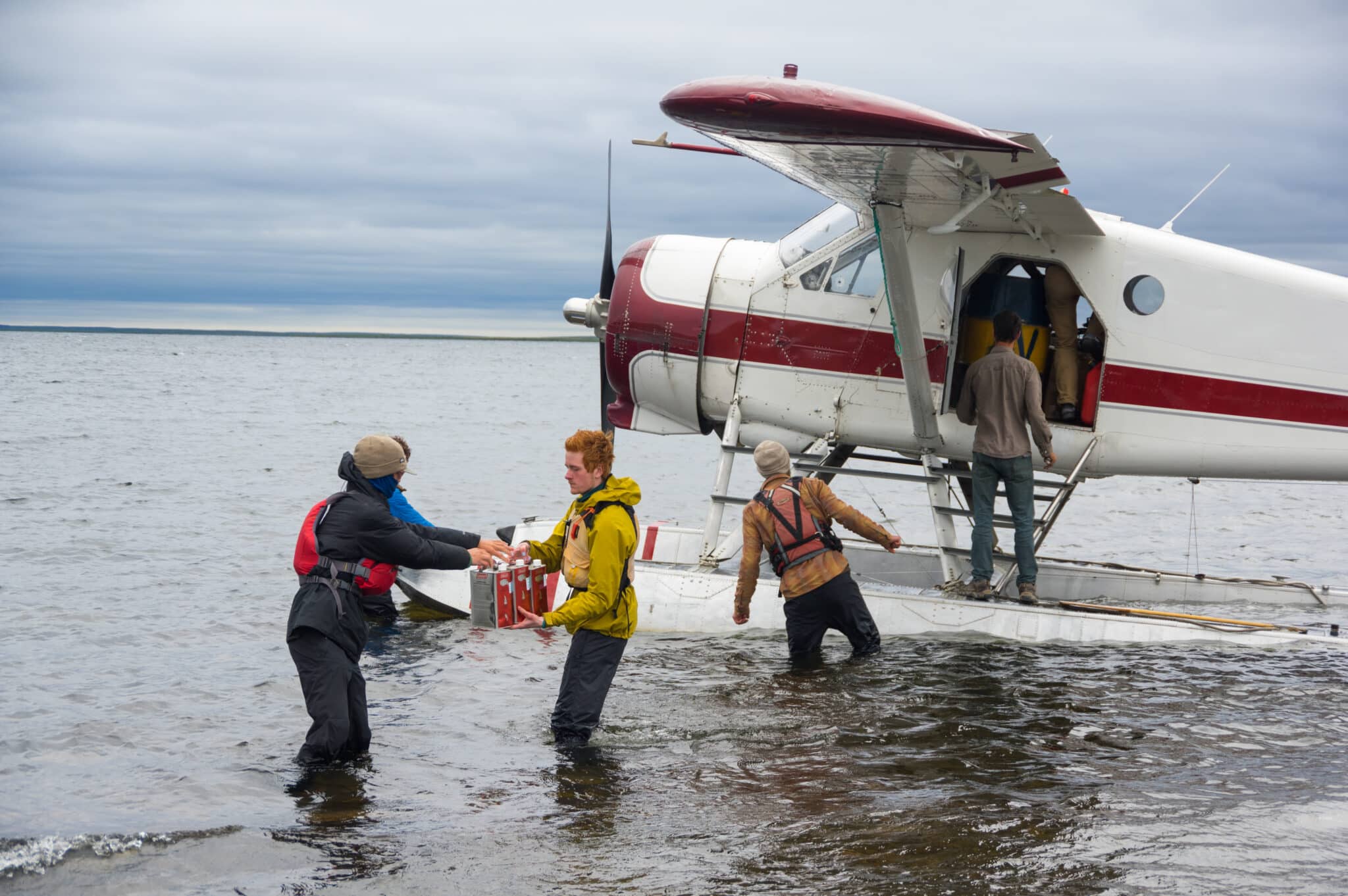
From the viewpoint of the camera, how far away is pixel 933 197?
8086mm

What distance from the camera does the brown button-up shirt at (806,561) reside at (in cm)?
716

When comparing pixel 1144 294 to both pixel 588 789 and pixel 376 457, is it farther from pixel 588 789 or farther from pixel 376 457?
pixel 376 457

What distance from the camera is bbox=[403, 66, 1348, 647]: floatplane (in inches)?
326

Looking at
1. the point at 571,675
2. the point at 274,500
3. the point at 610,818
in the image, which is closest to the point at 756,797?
the point at 610,818

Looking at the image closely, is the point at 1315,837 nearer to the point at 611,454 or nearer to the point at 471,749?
the point at 611,454

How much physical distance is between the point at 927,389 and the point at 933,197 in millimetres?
1393

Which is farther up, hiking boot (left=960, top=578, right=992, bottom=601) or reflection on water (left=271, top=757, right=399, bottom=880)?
hiking boot (left=960, top=578, right=992, bottom=601)

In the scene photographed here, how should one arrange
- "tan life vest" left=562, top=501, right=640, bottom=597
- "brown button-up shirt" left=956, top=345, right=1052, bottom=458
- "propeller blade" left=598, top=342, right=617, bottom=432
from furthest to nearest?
"propeller blade" left=598, top=342, right=617, bottom=432
"brown button-up shirt" left=956, top=345, right=1052, bottom=458
"tan life vest" left=562, top=501, right=640, bottom=597

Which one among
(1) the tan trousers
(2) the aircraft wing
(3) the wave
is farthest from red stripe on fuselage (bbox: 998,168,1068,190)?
(3) the wave

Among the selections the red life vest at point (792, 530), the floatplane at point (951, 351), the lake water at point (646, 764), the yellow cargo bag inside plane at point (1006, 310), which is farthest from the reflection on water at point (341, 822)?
the yellow cargo bag inside plane at point (1006, 310)

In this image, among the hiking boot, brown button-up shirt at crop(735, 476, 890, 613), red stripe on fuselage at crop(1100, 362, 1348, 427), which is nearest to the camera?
brown button-up shirt at crop(735, 476, 890, 613)

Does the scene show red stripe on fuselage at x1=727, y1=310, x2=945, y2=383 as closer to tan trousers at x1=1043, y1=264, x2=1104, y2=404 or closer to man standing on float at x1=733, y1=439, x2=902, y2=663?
tan trousers at x1=1043, y1=264, x2=1104, y2=404

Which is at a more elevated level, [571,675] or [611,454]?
[611,454]

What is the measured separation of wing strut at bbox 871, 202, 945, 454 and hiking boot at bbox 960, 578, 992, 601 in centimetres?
108
